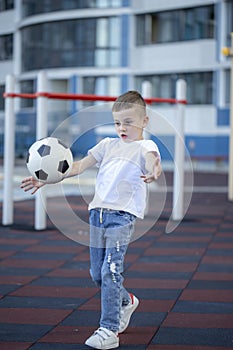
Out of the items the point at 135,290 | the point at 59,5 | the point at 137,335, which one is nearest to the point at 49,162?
the point at 137,335

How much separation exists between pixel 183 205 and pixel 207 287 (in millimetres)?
5746

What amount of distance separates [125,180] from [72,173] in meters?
0.38

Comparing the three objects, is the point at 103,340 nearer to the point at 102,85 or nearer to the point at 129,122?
the point at 129,122

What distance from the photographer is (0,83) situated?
164ft

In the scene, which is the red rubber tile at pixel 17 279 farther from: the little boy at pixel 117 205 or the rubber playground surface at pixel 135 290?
the little boy at pixel 117 205

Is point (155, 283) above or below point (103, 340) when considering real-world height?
below

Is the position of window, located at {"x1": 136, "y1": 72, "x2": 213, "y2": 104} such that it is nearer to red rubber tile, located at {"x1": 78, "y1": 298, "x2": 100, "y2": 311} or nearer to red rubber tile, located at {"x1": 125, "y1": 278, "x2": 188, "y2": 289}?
red rubber tile, located at {"x1": 125, "y1": 278, "x2": 188, "y2": 289}

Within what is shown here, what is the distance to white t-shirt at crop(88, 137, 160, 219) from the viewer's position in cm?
519

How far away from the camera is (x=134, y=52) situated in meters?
42.4

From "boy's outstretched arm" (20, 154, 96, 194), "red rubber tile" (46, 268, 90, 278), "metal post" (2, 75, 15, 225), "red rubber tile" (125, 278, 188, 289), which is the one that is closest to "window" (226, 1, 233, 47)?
"metal post" (2, 75, 15, 225)

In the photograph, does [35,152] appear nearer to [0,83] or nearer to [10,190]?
[10,190]

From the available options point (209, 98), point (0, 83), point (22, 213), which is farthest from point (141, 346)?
point (0, 83)

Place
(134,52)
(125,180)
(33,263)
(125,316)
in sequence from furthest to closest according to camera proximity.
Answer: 1. (134,52)
2. (33,263)
3. (125,316)
4. (125,180)

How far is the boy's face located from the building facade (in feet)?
97.4
